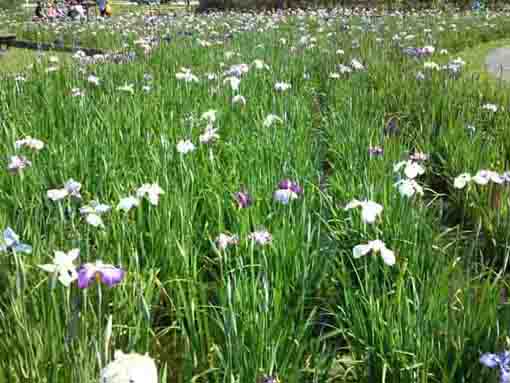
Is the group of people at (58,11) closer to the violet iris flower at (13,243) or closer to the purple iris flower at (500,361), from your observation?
the violet iris flower at (13,243)

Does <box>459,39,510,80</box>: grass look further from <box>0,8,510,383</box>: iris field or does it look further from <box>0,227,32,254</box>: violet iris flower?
<box>0,227,32,254</box>: violet iris flower

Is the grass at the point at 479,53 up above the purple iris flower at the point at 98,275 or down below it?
above

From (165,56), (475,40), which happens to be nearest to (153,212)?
(165,56)

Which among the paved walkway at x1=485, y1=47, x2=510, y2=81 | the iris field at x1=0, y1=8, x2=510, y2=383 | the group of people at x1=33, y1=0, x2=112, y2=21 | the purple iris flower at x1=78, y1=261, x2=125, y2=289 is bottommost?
the iris field at x1=0, y1=8, x2=510, y2=383

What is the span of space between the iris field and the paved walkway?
3372 mm

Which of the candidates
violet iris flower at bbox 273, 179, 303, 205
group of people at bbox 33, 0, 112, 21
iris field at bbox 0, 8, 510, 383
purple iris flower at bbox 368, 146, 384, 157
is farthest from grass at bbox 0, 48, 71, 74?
group of people at bbox 33, 0, 112, 21

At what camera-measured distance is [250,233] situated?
6.95 ft

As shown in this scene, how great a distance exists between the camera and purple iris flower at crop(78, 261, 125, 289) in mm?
1397

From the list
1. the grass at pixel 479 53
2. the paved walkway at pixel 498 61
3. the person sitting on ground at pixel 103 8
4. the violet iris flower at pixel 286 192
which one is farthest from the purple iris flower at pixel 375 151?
the person sitting on ground at pixel 103 8

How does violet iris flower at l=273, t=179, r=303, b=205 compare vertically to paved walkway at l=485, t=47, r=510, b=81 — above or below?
below

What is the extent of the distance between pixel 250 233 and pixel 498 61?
8.47 meters

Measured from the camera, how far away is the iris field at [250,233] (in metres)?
1.55

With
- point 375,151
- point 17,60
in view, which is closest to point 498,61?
point 375,151

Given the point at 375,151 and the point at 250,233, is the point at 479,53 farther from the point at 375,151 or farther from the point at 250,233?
the point at 250,233
